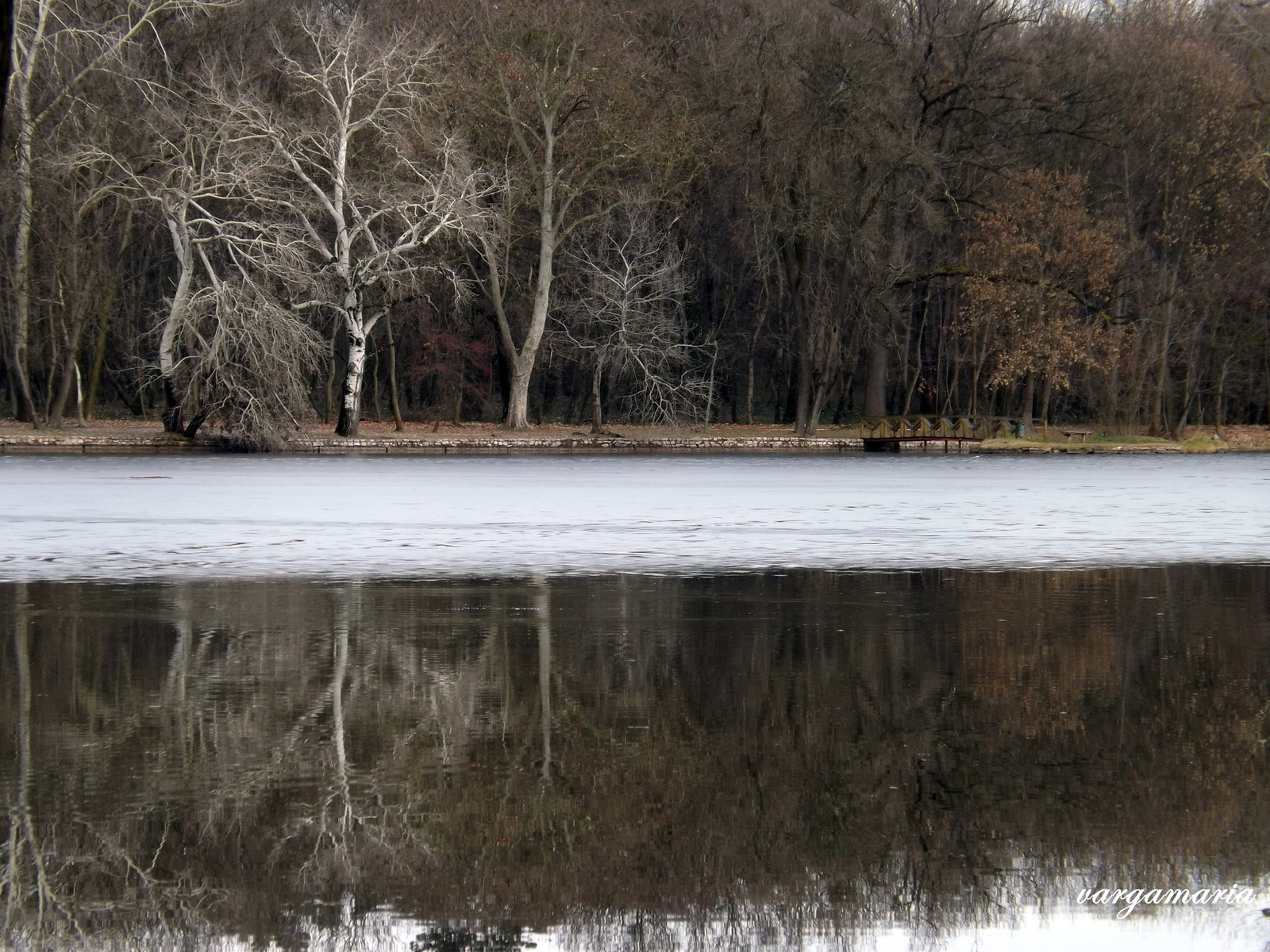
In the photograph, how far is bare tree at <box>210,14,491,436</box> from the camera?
5122 centimetres

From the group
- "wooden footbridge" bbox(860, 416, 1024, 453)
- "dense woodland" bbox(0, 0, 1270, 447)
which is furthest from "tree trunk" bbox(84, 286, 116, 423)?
"wooden footbridge" bbox(860, 416, 1024, 453)

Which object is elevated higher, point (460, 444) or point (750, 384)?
point (750, 384)

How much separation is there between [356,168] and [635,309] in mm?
10717

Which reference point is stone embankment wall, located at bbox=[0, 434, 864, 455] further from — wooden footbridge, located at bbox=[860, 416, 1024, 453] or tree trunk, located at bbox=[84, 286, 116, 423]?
A: tree trunk, located at bbox=[84, 286, 116, 423]

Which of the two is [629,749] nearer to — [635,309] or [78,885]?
[78,885]

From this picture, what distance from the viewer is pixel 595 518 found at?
82.7ft

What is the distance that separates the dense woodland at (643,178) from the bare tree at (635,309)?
9.3 inches

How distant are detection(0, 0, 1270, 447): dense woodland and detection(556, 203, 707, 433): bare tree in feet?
0.77

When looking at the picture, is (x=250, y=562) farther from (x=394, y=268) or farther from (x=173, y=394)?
(x=394, y=268)

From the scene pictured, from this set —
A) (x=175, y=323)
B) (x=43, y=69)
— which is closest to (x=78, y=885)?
(x=175, y=323)

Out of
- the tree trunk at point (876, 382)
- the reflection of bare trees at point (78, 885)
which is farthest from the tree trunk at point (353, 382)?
the reflection of bare trees at point (78, 885)

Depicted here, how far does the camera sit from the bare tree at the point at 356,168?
2016 inches

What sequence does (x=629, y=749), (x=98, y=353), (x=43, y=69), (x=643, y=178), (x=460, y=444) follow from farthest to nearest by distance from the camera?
(x=98, y=353) → (x=643, y=178) → (x=460, y=444) → (x=43, y=69) → (x=629, y=749)

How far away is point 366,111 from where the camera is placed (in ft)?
183
